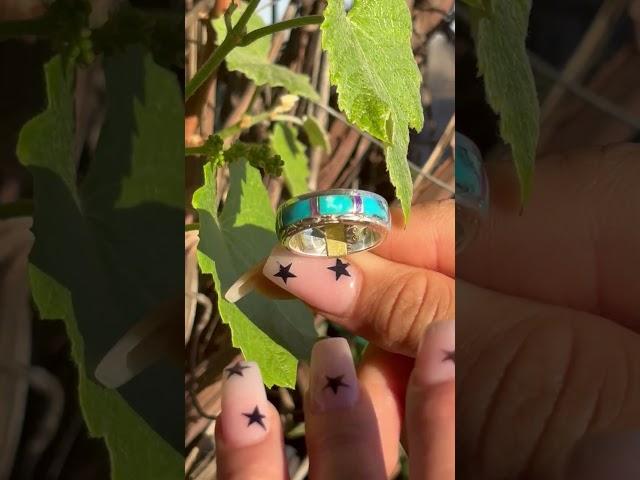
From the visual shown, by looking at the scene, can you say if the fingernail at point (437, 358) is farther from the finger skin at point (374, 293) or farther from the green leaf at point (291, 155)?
the green leaf at point (291, 155)

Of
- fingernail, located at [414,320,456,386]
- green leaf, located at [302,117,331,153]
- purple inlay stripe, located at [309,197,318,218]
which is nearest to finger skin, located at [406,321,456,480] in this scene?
fingernail, located at [414,320,456,386]

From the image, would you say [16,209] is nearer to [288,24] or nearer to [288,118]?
[288,24]

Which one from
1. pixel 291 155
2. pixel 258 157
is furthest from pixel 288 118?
pixel 258 157

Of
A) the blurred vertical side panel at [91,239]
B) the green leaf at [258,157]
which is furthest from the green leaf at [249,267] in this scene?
the blurred vertical side panel at [91,239]

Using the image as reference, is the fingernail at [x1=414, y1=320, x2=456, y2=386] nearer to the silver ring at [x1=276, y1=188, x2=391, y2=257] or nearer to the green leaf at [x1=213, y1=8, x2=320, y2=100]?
the silver ring at [x1=276, y1=188, x2=391, y2=257]

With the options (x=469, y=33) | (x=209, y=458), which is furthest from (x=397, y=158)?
(x=209, y=458)

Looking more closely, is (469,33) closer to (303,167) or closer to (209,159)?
(209,159)
